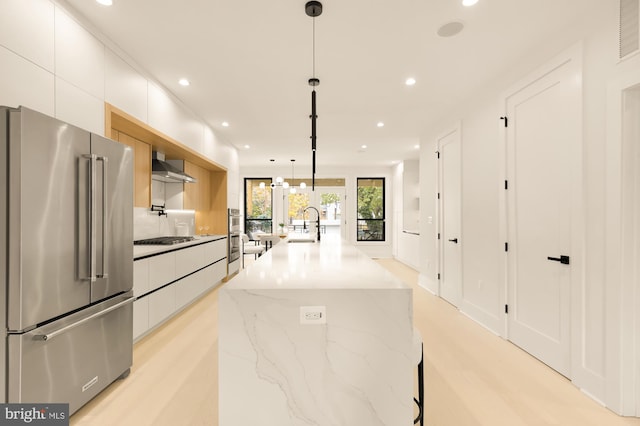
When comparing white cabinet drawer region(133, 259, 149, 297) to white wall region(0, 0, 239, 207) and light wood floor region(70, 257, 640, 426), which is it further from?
white wall region(0, 0, 239, 207)

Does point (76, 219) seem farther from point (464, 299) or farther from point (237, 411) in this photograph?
point (464, 299)

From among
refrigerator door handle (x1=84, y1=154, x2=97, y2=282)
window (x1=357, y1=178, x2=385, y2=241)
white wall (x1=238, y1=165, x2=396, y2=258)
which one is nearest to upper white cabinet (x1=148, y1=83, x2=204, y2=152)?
refrigerator door handle (x1=84, y1=154, x2=97, y2=282)

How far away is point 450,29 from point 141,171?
144 inches

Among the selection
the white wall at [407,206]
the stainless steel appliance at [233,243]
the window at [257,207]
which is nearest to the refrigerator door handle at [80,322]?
the stainless steel appliance at [233,243]

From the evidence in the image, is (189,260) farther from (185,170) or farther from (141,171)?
(185,170)

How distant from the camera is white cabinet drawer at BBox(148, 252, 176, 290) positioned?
321 centimetres

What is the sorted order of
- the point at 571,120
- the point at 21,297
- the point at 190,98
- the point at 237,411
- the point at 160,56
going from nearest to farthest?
the point at 237,411
the point at 21,297
the point at 571,120
the point at 160,56
the point at 190,98

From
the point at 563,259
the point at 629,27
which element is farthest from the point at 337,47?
the point at 563,259

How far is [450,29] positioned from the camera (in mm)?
2551

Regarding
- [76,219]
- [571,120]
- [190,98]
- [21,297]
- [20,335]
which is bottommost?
[20,335]

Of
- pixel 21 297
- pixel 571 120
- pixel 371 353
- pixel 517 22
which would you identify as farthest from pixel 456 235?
pixel 21 297

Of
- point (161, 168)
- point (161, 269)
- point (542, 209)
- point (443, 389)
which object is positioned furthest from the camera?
point (161, 168)

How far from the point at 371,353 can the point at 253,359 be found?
50 centimetres

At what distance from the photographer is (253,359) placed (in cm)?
133
